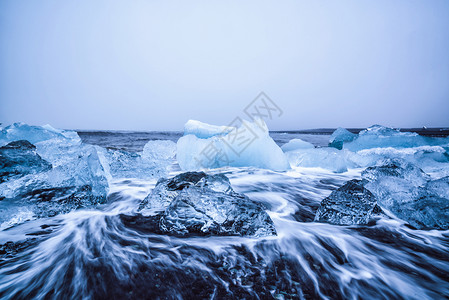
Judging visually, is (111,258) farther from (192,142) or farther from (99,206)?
(192,142)

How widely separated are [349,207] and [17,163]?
431 cm

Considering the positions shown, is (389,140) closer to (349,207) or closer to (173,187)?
(349,207)

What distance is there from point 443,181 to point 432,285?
73.3 inches

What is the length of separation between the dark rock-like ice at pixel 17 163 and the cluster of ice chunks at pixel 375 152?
592 cm

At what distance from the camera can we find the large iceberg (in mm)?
4859

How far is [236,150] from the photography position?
492 cm

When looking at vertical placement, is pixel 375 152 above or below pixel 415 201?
below

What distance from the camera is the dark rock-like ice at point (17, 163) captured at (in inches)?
104

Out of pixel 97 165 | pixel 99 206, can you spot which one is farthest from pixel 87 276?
pixel 97 165

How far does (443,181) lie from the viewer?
241cm

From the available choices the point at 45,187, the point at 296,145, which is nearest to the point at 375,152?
the point at 296,145

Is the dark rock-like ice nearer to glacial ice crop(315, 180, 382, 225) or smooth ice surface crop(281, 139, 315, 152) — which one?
glacial ice crop(315, 180, 382, 225)

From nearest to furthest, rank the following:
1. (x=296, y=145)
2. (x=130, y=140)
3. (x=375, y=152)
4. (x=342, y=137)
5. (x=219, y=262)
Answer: (x=219, y=262) < (x=375, y=152) < (x=296, y=145) < (x=342, y=137) < (x=130, y=140)

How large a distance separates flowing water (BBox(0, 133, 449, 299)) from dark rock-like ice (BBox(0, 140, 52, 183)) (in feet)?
4.36
